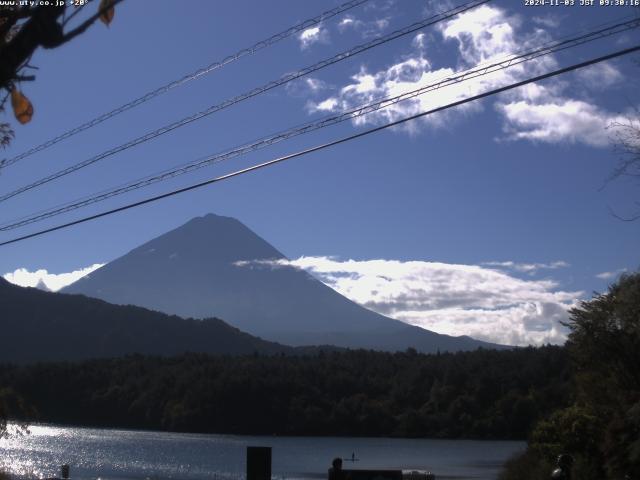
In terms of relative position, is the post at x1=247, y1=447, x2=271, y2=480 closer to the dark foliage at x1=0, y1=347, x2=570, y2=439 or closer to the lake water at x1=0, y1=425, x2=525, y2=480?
the lake water at x1=0, y1=425, x2=525, y2=480

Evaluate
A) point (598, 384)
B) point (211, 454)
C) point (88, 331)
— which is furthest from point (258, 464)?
point (88, 331)

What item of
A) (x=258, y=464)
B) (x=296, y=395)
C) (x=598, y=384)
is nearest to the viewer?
(x=258, y=464)

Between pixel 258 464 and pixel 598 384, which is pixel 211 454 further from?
pixel 258 464

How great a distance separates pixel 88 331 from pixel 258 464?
544 feet

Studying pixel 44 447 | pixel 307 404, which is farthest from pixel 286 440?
pixel 44 447

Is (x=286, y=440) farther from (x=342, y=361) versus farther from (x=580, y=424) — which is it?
(x=580, y=424)

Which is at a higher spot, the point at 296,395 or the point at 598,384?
the point at 296,395

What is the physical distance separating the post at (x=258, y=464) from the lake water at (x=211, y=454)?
4617cm

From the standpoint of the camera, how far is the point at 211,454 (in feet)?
272

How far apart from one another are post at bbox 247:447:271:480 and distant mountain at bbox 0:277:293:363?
14199 centimetres

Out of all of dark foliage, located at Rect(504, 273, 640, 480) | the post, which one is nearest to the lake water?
dark foliage, located at Rect(504, 273, 640, 480)

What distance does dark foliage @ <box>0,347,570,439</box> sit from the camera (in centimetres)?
10125

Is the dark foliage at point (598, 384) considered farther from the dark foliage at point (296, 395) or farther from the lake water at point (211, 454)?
the dark foliage at point (296, 395)

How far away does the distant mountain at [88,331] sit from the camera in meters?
154
